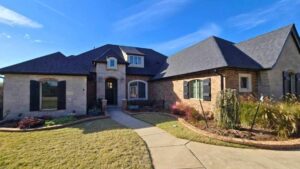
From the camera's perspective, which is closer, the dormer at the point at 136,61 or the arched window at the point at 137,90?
the arched window at the point at 137,90

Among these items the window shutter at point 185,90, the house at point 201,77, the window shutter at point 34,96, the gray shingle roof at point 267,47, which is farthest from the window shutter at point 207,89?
the window shutter at point 34,96

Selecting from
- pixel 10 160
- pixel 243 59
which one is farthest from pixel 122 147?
pixel 243 59

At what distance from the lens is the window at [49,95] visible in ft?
41.0

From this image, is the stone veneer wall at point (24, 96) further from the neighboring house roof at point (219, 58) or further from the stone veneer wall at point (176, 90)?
the stone veneer wall at point (176, 90)

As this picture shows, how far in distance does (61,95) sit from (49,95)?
814 mm

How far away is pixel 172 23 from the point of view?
14945mm

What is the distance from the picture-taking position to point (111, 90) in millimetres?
18609

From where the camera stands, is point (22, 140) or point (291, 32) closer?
point (22, 140)

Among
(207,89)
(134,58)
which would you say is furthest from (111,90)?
(207,89)

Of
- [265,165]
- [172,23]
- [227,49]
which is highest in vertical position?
[172,23]

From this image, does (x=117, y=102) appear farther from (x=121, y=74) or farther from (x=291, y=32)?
(x=291, y=32)

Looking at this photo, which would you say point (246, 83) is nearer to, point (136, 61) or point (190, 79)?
point (190, 79)

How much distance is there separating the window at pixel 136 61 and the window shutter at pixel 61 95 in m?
8.26

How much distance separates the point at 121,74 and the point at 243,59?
10714 millimetres
